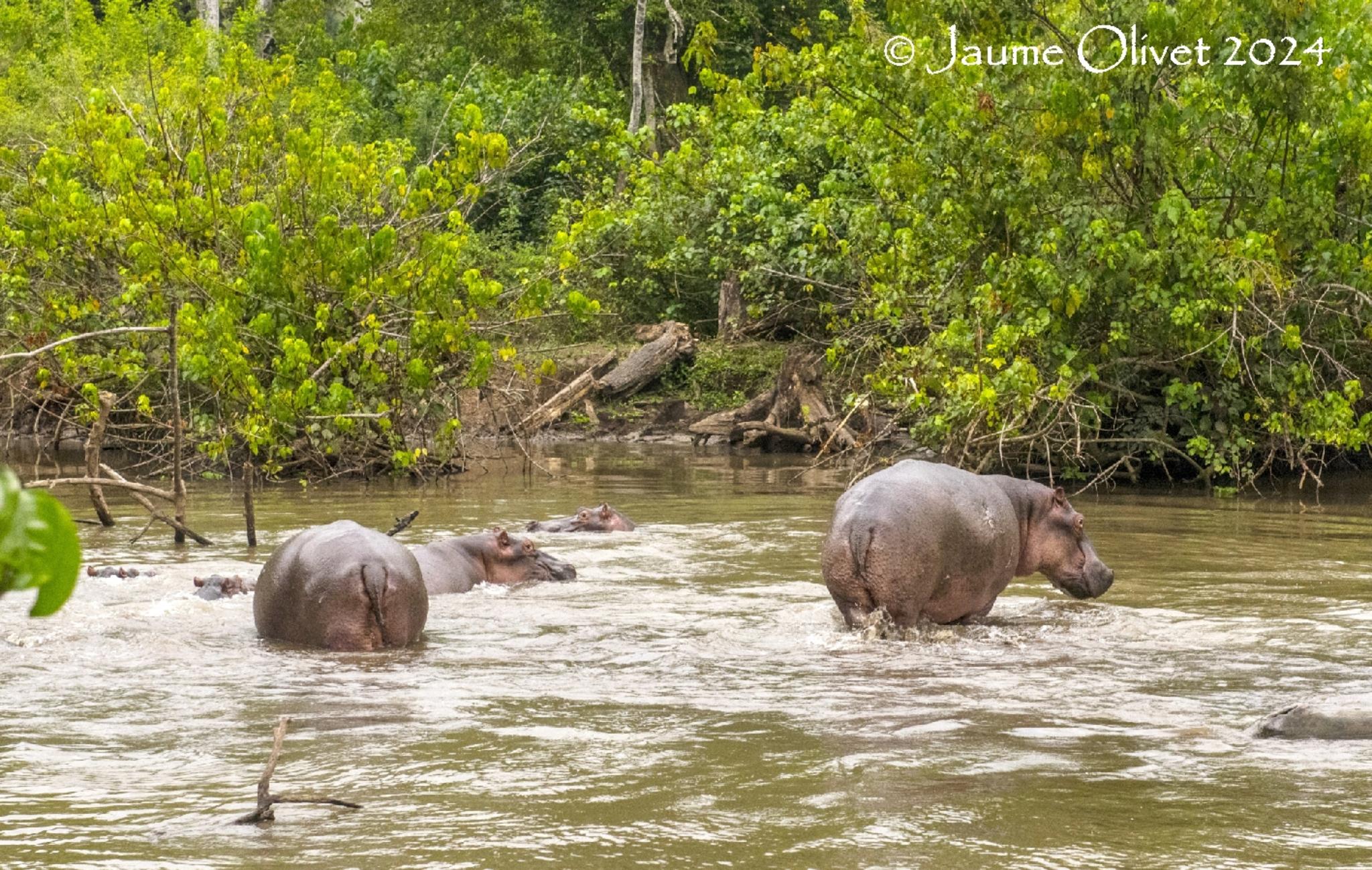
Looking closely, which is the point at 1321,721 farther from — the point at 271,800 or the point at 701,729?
the point at 271,800

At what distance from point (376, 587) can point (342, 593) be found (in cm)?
→ 14

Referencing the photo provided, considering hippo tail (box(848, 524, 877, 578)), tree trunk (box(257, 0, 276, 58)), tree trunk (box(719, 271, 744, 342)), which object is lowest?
hippo tail (box(848, 524, 877, 578))

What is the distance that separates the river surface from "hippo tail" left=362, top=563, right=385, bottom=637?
0.17 meters

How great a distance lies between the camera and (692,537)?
1170cm

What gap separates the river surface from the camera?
161 inches

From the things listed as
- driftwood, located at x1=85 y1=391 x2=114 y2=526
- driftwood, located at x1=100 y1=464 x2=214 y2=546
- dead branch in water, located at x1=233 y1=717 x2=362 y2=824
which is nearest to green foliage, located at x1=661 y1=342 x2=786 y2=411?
driftwood, located at x1=100 y1=464 x2=214 y2=546

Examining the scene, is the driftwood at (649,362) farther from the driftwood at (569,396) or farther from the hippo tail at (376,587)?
the hippo tail at (376,587)

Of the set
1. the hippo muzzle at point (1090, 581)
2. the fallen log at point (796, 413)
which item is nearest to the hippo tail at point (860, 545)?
the hippo muzzle at point (1090, 581)

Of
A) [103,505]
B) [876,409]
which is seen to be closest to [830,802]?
[103,505]

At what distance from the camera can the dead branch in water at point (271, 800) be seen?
13.2 ft

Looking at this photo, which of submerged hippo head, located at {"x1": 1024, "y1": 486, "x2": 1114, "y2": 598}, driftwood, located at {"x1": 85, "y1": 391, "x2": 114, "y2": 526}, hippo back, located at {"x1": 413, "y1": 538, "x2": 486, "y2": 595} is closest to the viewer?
submerged hippo head, located at {"x1": 1024, "y1": 486, "x2": 1114, "y2": 598}

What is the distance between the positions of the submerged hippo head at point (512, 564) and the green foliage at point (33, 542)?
327 inches

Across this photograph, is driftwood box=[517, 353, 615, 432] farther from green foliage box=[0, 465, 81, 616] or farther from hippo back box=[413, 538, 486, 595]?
green foliage box=[0, 465, 81, 616]

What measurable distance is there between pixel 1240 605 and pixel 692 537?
427 cm
